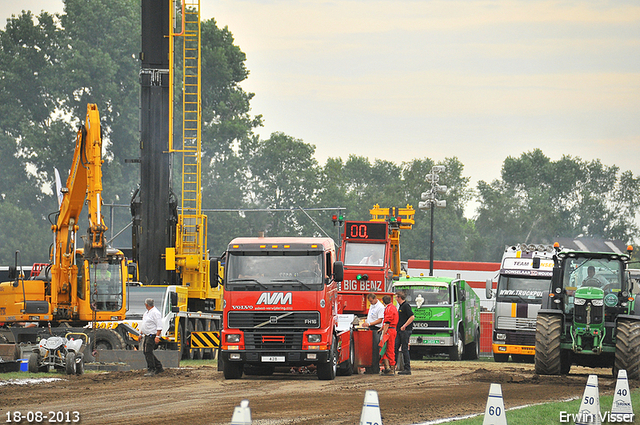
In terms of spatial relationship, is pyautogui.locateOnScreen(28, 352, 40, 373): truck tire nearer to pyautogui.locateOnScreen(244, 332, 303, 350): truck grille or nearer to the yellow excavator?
the yellow excavator

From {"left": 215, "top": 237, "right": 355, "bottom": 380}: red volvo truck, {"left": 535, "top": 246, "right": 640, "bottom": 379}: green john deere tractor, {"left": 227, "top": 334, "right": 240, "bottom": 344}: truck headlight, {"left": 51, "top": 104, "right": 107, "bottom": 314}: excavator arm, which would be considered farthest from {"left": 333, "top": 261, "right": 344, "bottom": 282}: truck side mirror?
{"left": 51, "top": 104, "right": 107, "bottom": 314}: excavator arm

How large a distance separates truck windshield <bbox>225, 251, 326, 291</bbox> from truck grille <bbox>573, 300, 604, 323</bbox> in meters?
5.82

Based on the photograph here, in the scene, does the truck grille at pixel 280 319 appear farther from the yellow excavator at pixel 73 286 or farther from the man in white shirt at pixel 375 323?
the yellow excavator at pixel 73 286

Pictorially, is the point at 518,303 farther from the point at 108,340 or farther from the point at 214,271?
the point at 214,271

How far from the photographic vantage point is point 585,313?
21.0m

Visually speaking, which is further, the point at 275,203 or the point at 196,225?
the point at 275,203

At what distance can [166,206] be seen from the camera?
31.3 metres

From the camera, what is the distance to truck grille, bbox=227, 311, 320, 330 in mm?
19297

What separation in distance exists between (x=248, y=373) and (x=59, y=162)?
5775 centimetres

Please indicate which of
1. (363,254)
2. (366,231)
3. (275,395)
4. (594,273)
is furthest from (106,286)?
(594,273)

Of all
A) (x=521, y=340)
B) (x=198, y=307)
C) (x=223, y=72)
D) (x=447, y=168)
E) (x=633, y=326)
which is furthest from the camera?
(x=447, y=168)

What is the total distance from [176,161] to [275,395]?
61688mm

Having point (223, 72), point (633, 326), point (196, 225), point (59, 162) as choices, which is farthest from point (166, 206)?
point (223, 72)

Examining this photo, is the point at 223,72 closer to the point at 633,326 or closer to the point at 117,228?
the point at 117,228
